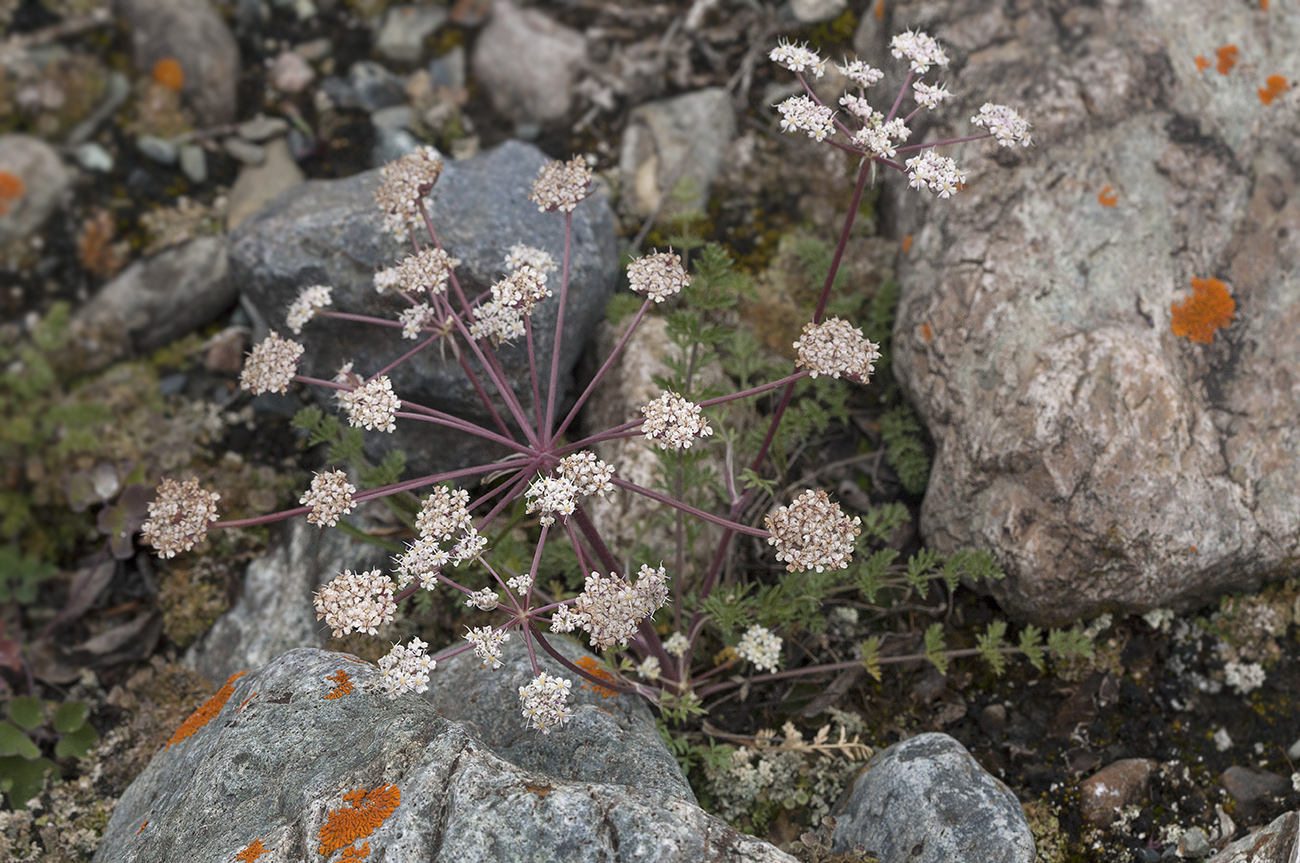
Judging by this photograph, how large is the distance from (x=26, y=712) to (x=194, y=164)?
4192mm

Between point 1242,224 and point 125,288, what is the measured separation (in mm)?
7208

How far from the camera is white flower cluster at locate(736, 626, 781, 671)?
444cm

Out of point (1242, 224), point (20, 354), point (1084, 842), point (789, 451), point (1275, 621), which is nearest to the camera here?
point (1084, 842)

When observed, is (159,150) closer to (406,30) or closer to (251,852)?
(406,30)

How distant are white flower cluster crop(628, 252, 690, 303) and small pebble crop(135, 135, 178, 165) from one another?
5.11m

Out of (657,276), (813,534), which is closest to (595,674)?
(813,534)

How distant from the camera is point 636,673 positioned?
4.60 m

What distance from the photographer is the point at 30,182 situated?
22.9 feet

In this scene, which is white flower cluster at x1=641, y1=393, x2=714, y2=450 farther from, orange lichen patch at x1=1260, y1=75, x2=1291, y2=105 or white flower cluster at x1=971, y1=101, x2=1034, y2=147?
orange lichen patch at x1=1260, y1=75, x2=1291, y2=105

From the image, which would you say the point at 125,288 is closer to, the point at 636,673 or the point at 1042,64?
the point at 636,673

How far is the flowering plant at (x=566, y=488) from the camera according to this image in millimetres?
3340

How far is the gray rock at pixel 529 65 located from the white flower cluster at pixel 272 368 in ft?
12.1

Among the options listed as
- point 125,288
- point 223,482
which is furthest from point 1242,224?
point 125,288

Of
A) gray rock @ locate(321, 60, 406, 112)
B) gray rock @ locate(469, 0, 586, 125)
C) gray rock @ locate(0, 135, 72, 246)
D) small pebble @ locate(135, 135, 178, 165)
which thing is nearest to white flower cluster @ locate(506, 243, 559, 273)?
gray rock @ locate(469, 0, 586, 125)
